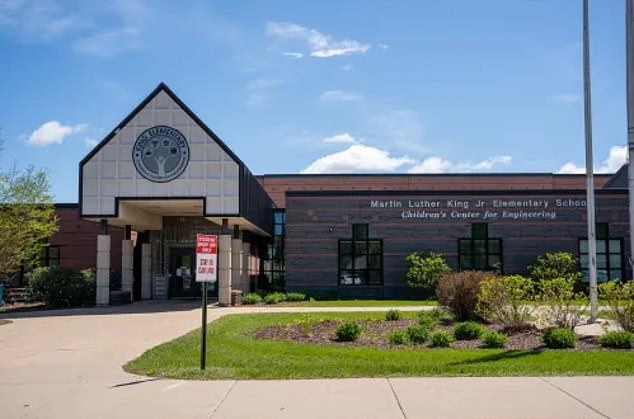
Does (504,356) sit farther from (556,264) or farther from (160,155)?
(556,264)

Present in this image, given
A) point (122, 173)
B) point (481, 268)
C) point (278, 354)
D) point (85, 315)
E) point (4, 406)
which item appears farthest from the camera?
point (481, 268)

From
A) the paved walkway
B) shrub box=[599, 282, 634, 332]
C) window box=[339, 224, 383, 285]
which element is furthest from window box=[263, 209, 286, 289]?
Result: the paved walkway

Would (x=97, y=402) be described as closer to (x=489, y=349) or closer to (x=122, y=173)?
(x=489, y=349)

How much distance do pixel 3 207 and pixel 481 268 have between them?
22191mm

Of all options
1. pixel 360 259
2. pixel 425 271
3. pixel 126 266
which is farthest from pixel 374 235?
pixel 126 266

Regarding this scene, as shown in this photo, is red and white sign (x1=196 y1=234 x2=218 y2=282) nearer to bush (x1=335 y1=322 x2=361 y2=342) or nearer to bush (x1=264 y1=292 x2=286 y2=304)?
bush (x1=335 y1=322 x2=361 y2=342)

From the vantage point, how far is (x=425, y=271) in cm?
3447

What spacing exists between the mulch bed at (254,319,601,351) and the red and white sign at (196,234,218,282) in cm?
455

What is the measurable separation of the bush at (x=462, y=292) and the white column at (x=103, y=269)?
15.8m

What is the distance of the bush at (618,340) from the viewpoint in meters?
14.4

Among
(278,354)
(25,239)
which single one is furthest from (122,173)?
(278,354)

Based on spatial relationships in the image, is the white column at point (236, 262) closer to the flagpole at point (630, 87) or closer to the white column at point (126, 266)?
the white column at point (126, 266)

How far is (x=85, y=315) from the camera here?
83.8 ft

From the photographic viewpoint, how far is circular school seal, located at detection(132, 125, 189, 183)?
28.8 meters
